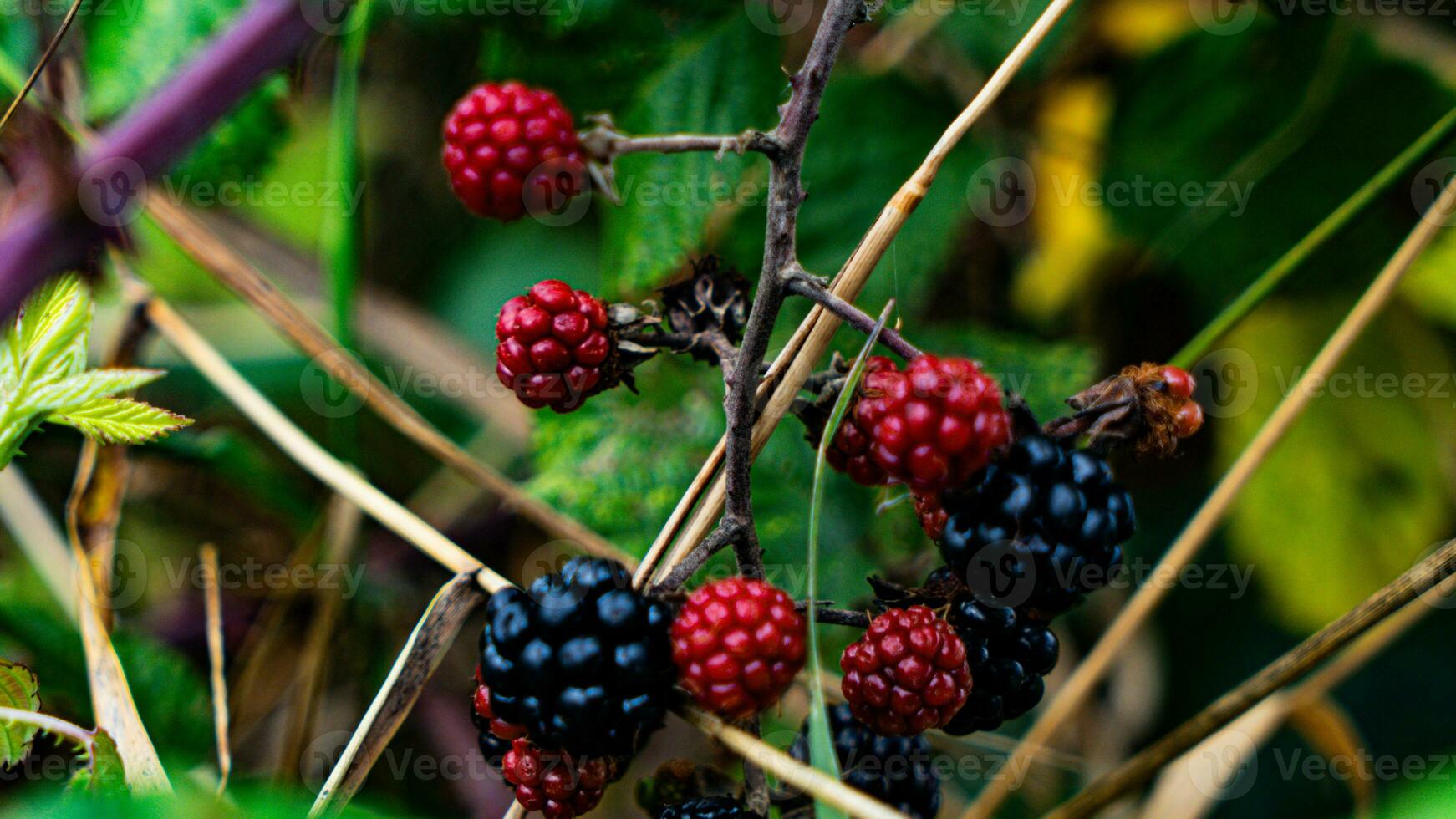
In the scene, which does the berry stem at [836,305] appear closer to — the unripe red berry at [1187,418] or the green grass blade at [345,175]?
the unripe red berry at [1187,418]

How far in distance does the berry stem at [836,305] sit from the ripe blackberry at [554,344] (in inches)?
6.0

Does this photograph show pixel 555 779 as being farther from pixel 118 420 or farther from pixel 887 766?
pixel 118 420

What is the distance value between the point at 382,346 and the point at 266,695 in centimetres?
62

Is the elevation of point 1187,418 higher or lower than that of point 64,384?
higher

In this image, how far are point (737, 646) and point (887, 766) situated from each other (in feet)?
0.87

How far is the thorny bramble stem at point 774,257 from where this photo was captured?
65 cm

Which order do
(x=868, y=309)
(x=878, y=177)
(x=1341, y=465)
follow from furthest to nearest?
1. (x=1341, y=465)
2. (x=878, y=177)
3. (x=868, y=309)

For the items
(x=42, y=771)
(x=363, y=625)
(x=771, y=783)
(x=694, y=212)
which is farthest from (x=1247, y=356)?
(x=42, y=771)

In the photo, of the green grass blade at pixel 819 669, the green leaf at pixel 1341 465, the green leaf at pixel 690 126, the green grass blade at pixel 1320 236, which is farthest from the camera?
the green leaf at pixel 1341 465

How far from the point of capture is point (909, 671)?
0.62 meters

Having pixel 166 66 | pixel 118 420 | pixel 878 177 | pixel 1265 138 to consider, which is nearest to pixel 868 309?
pixel 878 177

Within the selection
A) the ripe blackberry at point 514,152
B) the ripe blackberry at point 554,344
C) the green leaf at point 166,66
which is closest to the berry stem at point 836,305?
the ripe blackberry at point 554,344

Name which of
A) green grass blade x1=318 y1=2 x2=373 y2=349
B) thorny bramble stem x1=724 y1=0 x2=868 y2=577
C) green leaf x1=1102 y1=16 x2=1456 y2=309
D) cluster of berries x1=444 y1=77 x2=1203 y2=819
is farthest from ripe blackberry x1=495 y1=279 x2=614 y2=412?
green leaf x1=1102 y1=16 x2=1456 y2=309

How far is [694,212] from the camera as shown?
1175mm
